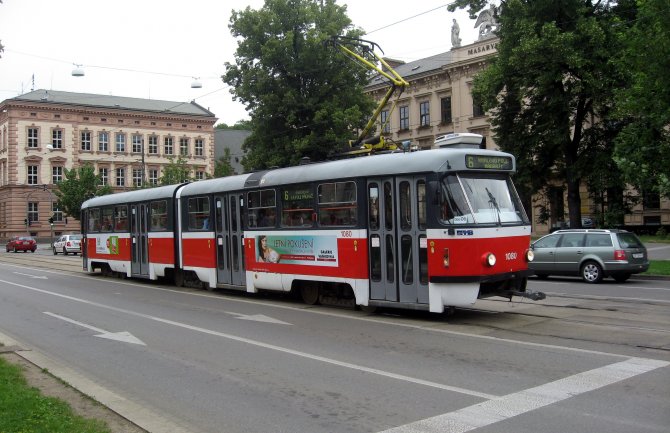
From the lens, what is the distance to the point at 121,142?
7731 cm

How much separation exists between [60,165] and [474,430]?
7673 centimetres

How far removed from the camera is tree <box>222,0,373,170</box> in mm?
33438

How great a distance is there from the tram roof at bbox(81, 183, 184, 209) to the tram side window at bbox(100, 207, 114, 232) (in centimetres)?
22

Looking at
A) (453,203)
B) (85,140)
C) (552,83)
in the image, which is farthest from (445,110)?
(85,140)

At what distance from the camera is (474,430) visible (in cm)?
515

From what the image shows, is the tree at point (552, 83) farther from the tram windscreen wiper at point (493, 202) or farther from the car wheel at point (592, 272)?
the tram windscreen wiper at point (493, 202)

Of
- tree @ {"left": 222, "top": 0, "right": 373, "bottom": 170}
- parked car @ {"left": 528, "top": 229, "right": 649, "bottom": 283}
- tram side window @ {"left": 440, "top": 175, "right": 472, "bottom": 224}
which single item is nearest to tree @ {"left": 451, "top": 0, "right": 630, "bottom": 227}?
tree @ {"left": 222, "top": 0, "right": 373, "bottom": 170}

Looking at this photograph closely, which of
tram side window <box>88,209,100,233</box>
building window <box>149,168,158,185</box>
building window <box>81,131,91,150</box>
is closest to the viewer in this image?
tram side window <box>88,209,100,233</box>

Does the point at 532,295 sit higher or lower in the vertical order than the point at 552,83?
lower

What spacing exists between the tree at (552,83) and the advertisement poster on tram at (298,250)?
18.7m

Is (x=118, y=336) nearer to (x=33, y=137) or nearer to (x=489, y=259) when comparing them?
(x=489, y=259)

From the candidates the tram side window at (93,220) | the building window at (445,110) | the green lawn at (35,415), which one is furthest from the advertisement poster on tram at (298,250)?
the building window at (445,110)

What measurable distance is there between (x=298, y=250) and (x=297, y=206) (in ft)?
3.17

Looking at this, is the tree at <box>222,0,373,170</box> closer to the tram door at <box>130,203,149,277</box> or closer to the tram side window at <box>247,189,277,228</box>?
the tram door at <box>130,203,149,277</box>
